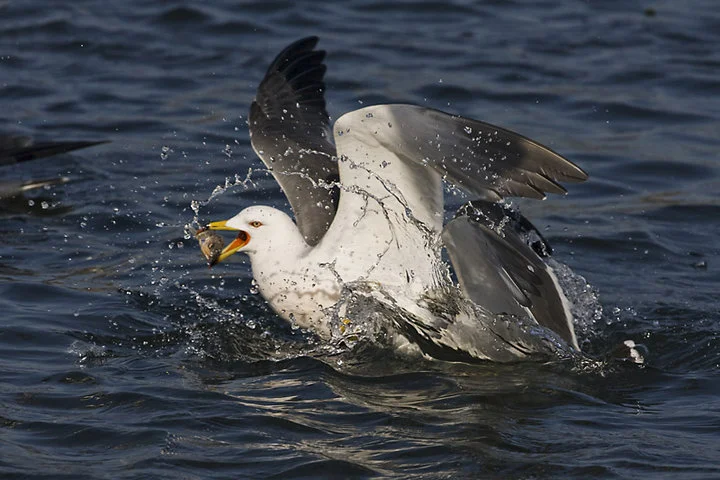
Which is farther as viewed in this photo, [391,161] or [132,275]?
[132,275]

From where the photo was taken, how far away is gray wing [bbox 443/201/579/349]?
193 inches

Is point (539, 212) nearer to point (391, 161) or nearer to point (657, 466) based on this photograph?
point (391, 161)

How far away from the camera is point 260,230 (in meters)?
5.95

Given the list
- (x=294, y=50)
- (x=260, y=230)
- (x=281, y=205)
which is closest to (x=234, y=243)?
(x=260, y=230)

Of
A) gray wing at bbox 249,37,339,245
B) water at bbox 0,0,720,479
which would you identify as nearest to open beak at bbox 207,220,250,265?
water at bbox 0,0,720,479

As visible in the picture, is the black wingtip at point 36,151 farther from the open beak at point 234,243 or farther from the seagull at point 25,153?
the open beak at point 234,243

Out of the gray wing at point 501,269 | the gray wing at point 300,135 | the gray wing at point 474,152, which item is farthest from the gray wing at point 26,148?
the gray wing at point 501,269

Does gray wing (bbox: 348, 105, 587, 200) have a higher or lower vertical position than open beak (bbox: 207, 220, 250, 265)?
higher

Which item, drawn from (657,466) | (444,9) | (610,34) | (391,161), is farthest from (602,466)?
(444,9)

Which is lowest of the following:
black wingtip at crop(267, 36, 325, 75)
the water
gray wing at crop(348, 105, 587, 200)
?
the water

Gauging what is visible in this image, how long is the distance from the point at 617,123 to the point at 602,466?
5911mm

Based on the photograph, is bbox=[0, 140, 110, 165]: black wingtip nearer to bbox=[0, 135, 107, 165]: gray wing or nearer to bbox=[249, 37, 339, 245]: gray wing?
bbox=[0, 135, 107, 165]: gray wing

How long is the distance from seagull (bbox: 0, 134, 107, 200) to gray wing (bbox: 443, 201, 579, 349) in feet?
13.0

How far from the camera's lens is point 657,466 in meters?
4.49
